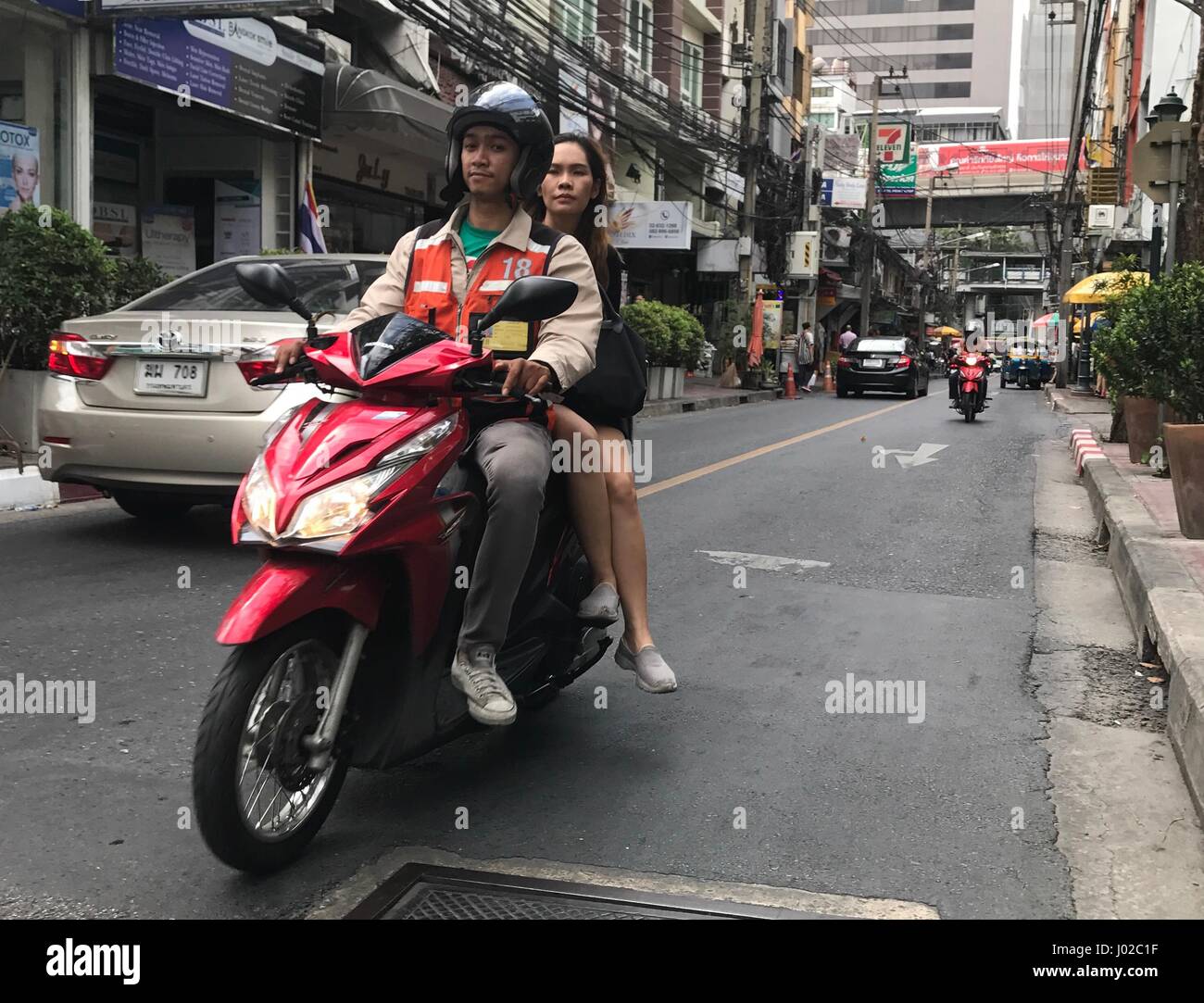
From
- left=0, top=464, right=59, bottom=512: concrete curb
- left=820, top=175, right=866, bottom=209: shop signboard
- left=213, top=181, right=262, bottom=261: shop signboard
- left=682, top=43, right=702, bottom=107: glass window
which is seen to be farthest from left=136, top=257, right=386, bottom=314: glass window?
left=820, top=175, right=866, bottom=209: shop signboard

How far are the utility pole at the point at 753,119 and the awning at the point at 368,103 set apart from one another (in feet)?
44.6

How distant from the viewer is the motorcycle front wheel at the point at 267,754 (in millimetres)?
2650

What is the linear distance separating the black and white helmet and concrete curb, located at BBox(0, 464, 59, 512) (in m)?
5.00

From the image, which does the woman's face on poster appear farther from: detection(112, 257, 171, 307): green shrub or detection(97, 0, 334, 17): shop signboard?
detection(112, 257, 171, 307): green shrub

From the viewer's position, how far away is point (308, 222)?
607 inches

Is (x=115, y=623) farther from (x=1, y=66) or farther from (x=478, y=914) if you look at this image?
(x=1, y=66)

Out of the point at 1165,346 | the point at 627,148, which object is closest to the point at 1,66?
the point at 1165,346

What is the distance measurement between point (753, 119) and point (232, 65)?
1802cm

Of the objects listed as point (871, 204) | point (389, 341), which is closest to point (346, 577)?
point (389, 341)

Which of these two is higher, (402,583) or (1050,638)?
(402,583)

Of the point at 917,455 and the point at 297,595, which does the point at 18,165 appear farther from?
the point at 297,595

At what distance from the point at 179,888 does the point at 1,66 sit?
11307 mm

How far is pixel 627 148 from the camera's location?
30.5m

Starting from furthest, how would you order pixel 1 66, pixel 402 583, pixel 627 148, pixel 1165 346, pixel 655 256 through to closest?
pixel 655 256 < pixel 627 148 < pixel 1 66 < pixel 1165 346 < pixel 402 583
